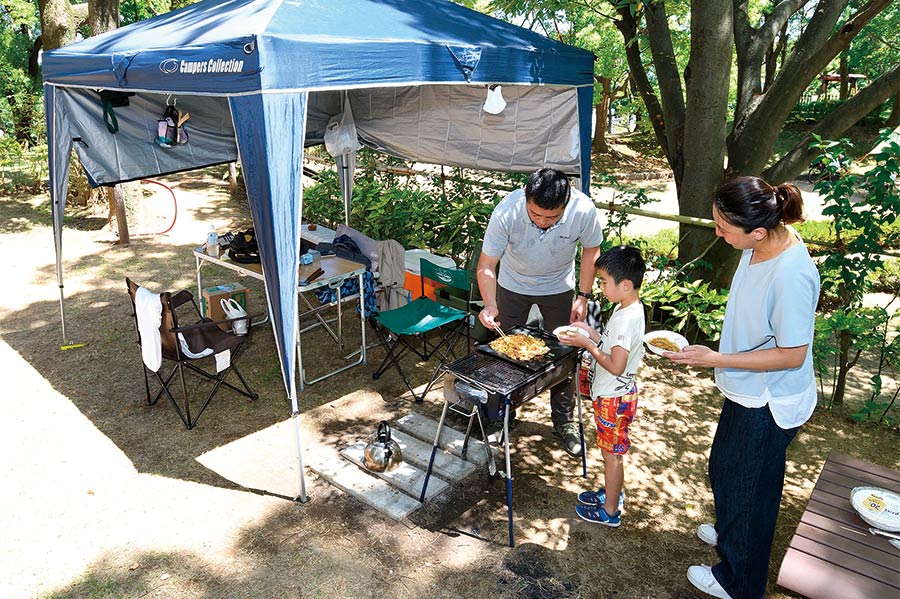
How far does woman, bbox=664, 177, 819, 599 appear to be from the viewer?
2285 millimetres

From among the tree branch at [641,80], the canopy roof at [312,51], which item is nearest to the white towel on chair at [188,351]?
the canopy roof at [312,51]

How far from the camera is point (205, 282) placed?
720cm

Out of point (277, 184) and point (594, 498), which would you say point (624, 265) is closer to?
point (594, 498)

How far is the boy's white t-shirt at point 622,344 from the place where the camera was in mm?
2949

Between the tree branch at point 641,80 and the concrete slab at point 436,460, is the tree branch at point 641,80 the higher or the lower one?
the higher one

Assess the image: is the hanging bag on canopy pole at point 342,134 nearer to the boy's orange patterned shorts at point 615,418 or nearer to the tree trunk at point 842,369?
the boy's orange patterned shorts at point 615,418

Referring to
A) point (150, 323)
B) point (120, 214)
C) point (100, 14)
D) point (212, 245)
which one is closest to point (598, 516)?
point (150, 323)

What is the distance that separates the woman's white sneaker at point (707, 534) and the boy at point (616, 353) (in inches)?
17.8

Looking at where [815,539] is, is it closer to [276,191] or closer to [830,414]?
[830,414]

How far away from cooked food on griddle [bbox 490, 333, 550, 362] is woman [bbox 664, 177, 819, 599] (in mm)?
862

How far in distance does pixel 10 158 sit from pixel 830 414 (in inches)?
530

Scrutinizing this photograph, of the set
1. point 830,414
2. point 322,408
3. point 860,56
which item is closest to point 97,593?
point 322,408

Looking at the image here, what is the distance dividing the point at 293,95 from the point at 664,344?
87.9 inches

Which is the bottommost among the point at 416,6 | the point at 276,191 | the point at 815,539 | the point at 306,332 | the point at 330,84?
the point at 306,332
